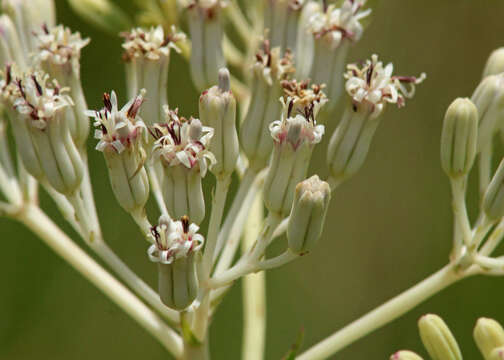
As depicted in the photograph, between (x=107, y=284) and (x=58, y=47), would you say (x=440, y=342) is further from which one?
(x=58, y=47)

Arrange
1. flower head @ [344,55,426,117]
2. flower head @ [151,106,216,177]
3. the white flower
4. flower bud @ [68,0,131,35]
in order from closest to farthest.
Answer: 1. the white flower
2. flower head @ [151,106,216,177]
3. flower head @ [344,55,426,117]
4. flower bud @ [68,0,131,35]

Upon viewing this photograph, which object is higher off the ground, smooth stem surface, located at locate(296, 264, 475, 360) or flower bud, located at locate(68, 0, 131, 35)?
flower bud, located at locate(68, 0, 131, 35)

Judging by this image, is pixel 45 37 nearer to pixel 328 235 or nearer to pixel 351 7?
pixel 351 7

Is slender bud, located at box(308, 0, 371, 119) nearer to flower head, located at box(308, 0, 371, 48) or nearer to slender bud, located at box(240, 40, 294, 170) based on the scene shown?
flower head, located at box(308, 0, 371, 48)

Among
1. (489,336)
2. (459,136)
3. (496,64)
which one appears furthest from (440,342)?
(496,64)

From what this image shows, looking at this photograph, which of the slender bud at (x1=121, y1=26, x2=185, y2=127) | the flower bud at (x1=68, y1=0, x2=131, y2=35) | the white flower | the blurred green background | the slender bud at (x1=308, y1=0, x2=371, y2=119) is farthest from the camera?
the blurred green background

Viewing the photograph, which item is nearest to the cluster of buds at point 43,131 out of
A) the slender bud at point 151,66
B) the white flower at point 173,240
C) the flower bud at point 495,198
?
the slender bud at point 151,66

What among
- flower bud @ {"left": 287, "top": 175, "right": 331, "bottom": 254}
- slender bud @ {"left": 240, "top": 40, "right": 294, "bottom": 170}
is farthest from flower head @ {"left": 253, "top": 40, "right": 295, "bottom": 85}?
flower bud @ {"left": 287, "top": 175, "right": 331, "bottom": 254}
